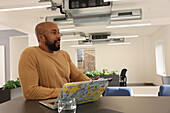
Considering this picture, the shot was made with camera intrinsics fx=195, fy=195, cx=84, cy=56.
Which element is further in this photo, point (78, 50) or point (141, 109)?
point (78, 50)

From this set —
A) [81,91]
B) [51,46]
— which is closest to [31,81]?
[51,46]

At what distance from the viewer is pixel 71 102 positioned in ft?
3.09

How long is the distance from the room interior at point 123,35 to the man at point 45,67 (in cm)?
188

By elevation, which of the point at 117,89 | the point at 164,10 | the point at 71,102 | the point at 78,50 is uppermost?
the point at 164,10

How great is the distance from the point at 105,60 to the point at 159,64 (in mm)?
3355

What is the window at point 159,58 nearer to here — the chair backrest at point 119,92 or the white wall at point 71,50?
the white wall at point 71,50

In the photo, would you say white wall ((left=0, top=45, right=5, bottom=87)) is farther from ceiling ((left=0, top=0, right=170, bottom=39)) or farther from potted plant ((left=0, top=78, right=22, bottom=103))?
potted plant ((left=0, top=78, right=22, bottom=103))

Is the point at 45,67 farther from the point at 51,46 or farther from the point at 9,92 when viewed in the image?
the point at 9,92

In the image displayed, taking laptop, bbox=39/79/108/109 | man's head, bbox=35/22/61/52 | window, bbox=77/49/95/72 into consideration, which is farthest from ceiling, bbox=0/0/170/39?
window, bbox=77/49/95/72

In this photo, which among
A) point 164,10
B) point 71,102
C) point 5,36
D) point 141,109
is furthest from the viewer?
point 5,36

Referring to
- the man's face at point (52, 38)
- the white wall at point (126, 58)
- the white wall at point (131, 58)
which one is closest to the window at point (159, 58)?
the white wall at point (131, 58)

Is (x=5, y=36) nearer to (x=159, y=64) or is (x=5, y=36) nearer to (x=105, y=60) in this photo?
(x=105, y=60)

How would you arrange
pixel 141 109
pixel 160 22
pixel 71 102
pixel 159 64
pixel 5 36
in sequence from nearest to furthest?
pixel 71 102 → pixel 141 109 → pixel 160 22 → pixel 5 36 → pixel 159 64

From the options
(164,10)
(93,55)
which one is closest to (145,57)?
(93,55)
